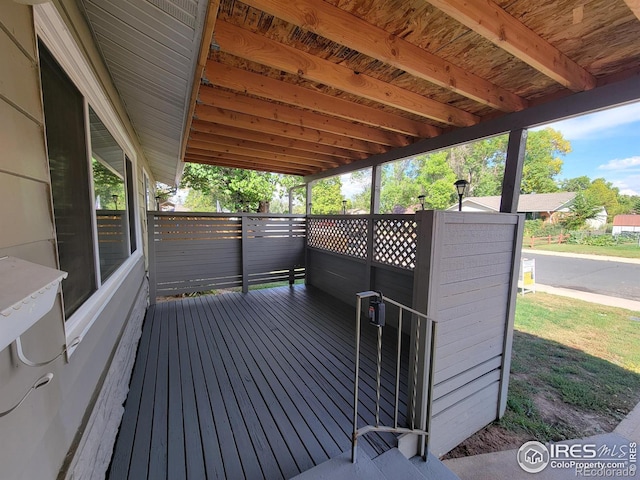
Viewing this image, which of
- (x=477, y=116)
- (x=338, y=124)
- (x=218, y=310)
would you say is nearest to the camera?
(x=477, y=116)

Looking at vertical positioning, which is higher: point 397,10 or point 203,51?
point 397,10

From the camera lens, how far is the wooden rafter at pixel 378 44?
57.0 inches

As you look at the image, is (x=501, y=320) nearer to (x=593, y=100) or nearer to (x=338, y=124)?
(x=593, y=100)

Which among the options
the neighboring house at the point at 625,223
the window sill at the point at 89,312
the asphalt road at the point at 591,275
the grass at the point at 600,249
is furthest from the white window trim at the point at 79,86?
the neighboring house at the point at 625,223

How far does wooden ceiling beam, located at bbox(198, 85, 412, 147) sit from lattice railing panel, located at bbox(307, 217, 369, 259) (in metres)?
1.22

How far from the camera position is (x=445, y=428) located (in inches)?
86.4

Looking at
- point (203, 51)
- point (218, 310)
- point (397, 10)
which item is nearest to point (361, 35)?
point (397, 10)

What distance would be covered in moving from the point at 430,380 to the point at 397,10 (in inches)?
96.1

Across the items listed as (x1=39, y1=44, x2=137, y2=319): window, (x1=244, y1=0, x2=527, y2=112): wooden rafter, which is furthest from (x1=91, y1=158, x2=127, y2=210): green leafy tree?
(x1=244, y1=0, x2=527, y2=112): wooden rafter

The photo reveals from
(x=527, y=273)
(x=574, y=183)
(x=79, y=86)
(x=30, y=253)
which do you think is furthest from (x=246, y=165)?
(x=574, y=183)

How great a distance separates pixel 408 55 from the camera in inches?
72.5

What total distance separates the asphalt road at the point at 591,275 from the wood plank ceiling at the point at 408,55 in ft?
25.1

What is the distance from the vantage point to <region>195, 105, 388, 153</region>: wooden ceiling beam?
2.87m

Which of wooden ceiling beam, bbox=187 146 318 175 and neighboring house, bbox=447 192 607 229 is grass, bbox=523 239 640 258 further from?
wooden ceiling beam, bbox=187 146 318 175
